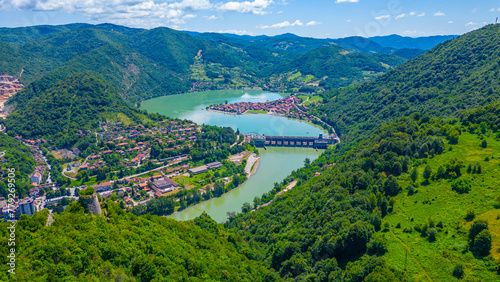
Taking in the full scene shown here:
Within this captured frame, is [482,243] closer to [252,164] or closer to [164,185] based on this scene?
[164,185]

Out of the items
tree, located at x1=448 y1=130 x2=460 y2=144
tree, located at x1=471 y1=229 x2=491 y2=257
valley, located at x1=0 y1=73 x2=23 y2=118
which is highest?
valley, located at x1=0 y1=73 x2=23 y2=118

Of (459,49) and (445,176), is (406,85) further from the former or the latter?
(445,176)

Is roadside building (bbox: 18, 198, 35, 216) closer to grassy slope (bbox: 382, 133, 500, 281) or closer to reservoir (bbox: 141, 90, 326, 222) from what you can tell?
reservoir (bbox: 141, 90, 326, 222)

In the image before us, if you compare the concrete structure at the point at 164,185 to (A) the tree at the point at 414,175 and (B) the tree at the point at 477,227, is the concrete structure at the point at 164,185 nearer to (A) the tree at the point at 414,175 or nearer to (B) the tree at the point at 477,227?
(A) the tree at the point at 414,175

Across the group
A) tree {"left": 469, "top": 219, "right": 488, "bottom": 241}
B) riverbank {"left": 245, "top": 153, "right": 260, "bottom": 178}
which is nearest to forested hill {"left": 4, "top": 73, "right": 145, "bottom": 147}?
riverbank {"left": 245, "top": 153, "right": 260, "bottom": 178}

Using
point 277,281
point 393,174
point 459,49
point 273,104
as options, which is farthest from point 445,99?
point 273,104

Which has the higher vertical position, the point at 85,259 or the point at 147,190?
the point at 85,259
